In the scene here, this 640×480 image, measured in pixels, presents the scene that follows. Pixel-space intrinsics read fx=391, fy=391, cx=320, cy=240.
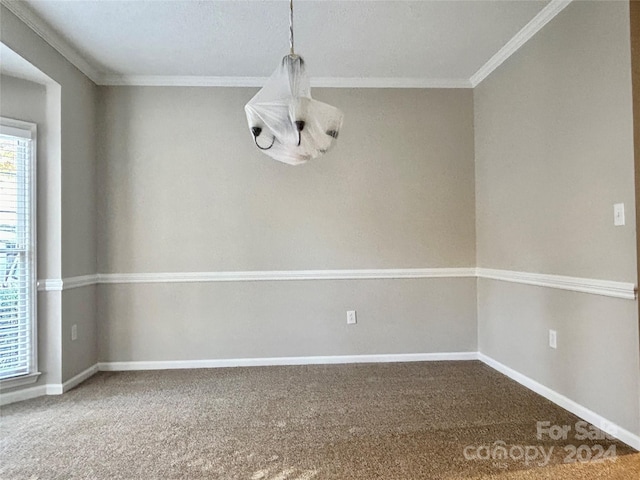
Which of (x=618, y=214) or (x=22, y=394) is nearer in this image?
(x=618, y=214)

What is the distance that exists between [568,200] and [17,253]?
366 cm

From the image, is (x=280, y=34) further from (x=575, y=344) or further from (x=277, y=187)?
(x=575, y=344)

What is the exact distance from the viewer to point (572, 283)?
7.69ft

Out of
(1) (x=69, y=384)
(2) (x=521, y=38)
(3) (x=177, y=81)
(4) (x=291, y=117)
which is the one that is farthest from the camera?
(3) (x=177, y=81)

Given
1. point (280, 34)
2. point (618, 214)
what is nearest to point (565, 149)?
point (618, 214)

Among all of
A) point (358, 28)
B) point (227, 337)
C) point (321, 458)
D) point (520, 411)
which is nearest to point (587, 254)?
point (520, 411)

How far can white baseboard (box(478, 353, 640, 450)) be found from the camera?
1992 millimetres

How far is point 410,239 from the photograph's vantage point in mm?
3521

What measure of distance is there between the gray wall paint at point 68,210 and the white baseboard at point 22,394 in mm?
83

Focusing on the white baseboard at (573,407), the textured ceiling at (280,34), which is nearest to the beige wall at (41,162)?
the textured ceiling at (280,34)

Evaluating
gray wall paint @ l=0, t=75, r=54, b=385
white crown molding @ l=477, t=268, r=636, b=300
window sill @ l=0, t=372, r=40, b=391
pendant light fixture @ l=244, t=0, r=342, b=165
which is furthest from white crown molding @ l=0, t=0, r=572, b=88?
window sill @ l=0, t=372, r=40, b=391

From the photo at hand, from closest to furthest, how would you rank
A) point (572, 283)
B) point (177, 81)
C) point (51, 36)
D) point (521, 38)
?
point (572, 283), point (51, 36), point (521, 38), point (177, 81)

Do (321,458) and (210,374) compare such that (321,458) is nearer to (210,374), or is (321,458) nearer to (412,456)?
(412,456)

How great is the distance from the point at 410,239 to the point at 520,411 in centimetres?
160
